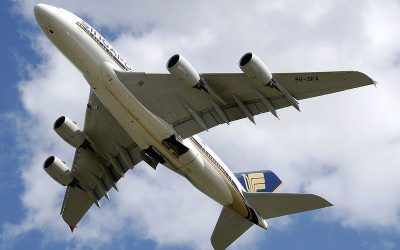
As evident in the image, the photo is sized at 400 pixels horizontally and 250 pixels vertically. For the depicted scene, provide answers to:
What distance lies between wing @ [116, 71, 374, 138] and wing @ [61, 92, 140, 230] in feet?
15.5

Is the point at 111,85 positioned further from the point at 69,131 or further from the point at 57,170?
the point at 57,170

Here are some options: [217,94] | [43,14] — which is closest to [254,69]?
[217,94]

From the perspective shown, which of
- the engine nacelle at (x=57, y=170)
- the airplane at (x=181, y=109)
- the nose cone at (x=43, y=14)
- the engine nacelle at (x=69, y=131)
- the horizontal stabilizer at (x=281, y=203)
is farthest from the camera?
the engine nacelle at (x=57, y=170)

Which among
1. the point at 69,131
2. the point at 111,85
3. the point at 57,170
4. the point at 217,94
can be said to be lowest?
the point at 217,94

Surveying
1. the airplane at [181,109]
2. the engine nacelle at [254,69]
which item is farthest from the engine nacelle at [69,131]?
the engine nacelle at [254,69]

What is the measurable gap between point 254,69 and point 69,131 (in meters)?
11.9

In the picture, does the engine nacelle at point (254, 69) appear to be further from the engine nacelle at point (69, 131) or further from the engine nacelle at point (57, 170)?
the engine nacelle at point (57, 170)

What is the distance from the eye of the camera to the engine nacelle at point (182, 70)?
107 feet

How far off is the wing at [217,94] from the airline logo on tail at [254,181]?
22.0 ft

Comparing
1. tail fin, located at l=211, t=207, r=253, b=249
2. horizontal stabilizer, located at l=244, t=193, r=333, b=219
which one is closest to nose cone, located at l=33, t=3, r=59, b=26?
horizontal stabilizer, located at l=244, t=193, r=333, b=219

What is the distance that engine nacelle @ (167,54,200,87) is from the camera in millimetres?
32719

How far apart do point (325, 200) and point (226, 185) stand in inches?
201

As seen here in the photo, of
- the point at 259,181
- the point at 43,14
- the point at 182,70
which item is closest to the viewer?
the point at 182,70

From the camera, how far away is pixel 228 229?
132 ft
